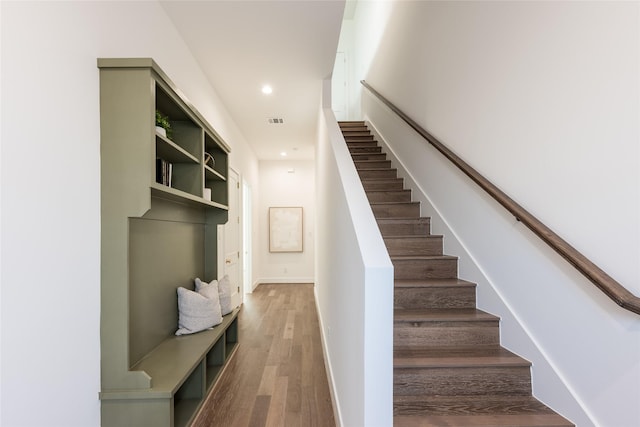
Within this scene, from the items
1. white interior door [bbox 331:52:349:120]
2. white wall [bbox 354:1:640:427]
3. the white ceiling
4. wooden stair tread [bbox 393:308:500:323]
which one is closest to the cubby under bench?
wooden stair tread [bbox 393:308:500:323]

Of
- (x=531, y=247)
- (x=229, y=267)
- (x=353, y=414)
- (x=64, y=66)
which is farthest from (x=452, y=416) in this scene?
(x=229, y=267)

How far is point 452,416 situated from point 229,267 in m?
3.38

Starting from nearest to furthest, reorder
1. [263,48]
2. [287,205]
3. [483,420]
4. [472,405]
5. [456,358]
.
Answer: [483,420] < [472,405] < [456,358] < [263,48] < [287,205]

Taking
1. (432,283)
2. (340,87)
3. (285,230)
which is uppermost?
(340,87)

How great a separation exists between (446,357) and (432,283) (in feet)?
1.91

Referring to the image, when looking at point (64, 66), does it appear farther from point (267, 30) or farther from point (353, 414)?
point (353, 414)

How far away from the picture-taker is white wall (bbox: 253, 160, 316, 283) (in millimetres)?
6934

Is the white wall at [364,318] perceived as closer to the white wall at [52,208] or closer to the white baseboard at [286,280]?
the white wall at [52,208]

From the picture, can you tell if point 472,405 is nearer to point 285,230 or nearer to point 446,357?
point 446,357

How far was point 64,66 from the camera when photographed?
1.33 meters

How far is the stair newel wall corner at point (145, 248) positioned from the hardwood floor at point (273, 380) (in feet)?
0.64

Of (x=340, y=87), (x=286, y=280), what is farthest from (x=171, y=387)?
(x=340, y=87)

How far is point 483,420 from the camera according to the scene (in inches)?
58.8

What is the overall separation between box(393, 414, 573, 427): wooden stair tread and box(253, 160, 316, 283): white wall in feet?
17.9
